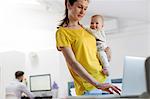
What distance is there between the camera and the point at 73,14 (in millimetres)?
2051

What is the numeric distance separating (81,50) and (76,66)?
130 mm

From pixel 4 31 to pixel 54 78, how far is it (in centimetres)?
137

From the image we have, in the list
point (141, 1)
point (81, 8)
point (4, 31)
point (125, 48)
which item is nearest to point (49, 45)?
point (4, 31)

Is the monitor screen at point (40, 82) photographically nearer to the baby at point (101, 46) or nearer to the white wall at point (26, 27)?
the white wall at point (26, 27)

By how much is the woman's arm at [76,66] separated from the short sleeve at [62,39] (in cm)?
3

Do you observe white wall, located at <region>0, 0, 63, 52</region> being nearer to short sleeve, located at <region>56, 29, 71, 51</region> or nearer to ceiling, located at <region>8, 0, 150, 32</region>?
ceiling, located at <region>8, 0, 150, 32</region>

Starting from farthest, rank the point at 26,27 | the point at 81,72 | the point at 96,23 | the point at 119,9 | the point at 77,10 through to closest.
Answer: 1. the point at 26,27
2. the point at 119,9
3. the point at 96,23
4. the point at 77,10
5. the point at 81,72

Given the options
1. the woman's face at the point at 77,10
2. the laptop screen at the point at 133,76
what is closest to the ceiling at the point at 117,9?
the woman's face at the point at 77,10

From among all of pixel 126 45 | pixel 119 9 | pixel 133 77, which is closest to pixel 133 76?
pixel 133 77

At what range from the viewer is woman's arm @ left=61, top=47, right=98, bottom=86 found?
1880mm

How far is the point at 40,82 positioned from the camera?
6430mm

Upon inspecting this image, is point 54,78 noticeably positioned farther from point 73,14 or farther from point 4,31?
point 73,14

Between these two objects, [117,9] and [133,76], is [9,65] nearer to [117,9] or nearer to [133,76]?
[117,9]

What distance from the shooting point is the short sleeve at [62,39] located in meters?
1.94
